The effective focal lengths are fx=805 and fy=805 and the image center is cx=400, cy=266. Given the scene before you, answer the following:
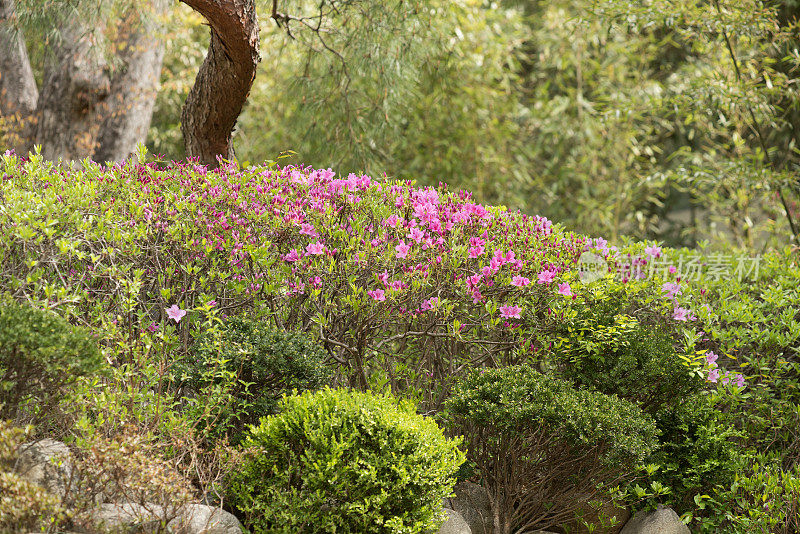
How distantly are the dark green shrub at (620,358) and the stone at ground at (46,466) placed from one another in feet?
6.64

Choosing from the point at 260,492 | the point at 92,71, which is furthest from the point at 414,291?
the point at 92,71

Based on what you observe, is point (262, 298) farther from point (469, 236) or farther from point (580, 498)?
point (580, 498)

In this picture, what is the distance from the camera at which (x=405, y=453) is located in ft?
9.04

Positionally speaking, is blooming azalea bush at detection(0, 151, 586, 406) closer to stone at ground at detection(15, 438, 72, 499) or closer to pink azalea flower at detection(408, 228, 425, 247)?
pink azalea flower at detection(408, 228, 425, 247)

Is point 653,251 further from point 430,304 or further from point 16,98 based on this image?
point 16,98

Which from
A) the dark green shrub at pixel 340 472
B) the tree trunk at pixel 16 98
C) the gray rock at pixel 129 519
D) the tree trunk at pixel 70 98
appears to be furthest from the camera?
the tree trunk at pixel 16 98

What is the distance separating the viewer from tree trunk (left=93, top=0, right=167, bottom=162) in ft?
21.2

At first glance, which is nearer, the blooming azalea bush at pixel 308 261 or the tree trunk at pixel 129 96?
the blooming azalea bush at pixel 308 261

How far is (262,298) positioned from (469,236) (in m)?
0.97

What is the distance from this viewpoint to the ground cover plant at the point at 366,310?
3035 mm

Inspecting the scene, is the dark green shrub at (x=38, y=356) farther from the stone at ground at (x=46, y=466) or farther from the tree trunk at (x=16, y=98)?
the tree trunk at (x=16, y=98)

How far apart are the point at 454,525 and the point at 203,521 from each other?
98 cm

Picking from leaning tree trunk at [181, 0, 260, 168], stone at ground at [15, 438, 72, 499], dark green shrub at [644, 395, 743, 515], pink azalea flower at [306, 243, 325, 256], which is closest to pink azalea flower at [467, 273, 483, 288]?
pink azalea flower at [306, 243, 325, 256]

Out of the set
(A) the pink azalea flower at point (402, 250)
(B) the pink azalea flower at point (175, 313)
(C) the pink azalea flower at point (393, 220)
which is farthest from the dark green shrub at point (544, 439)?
(B) the pink azalea flower at point (175, 313)
